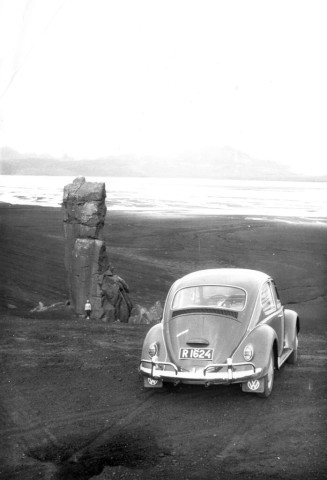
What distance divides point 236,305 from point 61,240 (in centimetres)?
1397

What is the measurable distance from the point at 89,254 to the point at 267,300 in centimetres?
559

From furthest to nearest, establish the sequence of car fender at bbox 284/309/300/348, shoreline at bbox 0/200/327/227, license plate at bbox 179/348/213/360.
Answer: shoreline at bbox 0/200/327/227
car fender at bbox 284/309/300/348
license plate at bbox 179/348/213/360

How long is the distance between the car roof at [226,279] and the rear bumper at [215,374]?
0.95 m

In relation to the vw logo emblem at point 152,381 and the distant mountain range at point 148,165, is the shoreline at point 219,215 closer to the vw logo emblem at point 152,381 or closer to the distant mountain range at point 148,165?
the distant mountain range at point 148,165

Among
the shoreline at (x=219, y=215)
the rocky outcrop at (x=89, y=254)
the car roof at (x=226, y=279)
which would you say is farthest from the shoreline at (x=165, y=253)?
the car roof at (x=226, y=279)

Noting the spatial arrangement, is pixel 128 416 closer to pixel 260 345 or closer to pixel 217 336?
pixel 217 336

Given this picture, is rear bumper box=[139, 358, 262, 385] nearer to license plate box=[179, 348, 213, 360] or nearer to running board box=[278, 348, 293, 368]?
license plate box=[179, 348, 213, 360]

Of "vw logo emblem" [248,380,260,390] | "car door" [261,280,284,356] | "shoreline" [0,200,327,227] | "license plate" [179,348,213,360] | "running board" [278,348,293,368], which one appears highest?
"shoreline" [0,200,327,227]

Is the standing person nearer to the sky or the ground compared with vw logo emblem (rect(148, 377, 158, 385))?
nearer to the ground

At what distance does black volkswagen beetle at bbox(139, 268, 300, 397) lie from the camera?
510 centimetres

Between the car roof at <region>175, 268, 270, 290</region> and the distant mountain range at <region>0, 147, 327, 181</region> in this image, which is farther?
the distant mountain range at <region>0, 147, 327, 181</region>

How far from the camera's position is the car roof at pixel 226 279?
19.2 feet

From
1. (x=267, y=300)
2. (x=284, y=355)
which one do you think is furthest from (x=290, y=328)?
(x=267, y=300)

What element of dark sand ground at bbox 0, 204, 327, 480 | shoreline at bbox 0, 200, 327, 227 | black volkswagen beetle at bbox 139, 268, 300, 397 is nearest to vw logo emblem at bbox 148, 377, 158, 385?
black volkswagen beetle at bbox 139, 268, 300, 397
